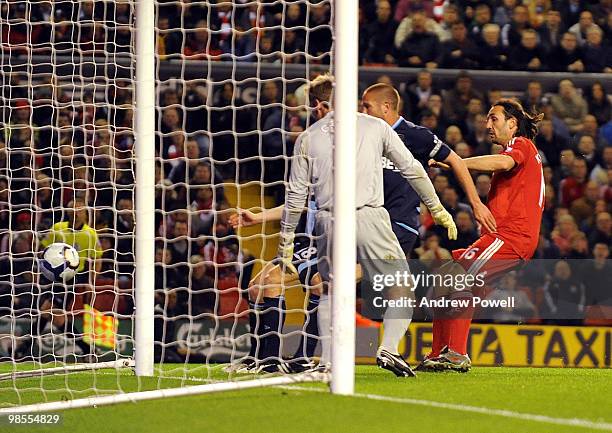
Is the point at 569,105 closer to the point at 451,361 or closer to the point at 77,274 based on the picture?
the point at 77,274

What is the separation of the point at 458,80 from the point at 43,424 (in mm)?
8887

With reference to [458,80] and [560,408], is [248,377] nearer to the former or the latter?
[560,408]

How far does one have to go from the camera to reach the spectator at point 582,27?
14094 mm

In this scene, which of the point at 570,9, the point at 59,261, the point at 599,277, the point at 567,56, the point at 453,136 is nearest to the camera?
the point at 59,261

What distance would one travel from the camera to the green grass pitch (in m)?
5.13

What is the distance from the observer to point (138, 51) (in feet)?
23.4

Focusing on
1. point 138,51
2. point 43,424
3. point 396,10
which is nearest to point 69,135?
point 396,10

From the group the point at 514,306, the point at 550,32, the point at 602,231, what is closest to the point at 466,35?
the point at 550,32

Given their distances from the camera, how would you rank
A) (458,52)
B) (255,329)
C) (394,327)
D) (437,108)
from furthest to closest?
(458,52) → (437,108) → (255,329) → (394,327)

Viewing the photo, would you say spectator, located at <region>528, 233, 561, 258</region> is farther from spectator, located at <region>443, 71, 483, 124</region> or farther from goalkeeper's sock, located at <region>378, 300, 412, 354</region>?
goalkeeper's sock, located at <region>378, 300, 412, 354</region>

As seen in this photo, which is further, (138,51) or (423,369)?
(423,369)

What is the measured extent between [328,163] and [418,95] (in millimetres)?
6815

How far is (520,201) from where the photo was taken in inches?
316

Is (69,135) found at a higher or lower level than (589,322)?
higher
